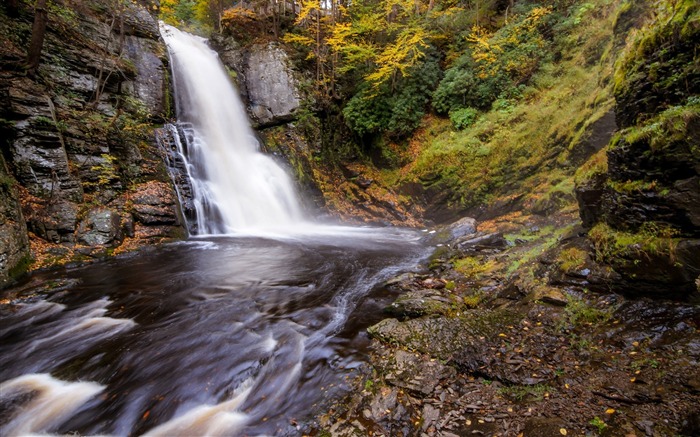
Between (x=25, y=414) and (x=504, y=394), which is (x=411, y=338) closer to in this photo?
(x=504, y=394)

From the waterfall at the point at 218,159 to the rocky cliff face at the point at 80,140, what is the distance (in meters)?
0.95

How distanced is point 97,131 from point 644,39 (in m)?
12.3

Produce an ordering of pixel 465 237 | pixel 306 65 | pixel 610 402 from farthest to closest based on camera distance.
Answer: pixel 306 65, pixel 465 237, pixel 610 402

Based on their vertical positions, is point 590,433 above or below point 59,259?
below

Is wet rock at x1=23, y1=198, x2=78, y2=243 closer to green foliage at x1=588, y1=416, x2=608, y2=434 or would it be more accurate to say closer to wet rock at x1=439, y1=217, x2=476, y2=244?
wet rock at x1=439, y1=217, x2=476, y2=244

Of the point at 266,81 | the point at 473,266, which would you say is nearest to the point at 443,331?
the point at 473,266

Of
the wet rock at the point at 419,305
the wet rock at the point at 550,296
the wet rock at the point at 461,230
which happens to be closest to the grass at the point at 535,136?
the wet rock at the point at 461,230

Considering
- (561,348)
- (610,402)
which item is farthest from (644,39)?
(610,402)

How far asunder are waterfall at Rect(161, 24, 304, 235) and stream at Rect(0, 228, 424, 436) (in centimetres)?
383

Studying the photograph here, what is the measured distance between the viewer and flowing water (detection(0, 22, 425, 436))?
3.14 metres

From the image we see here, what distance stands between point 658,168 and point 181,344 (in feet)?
19.7

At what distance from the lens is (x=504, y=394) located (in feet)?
9.07

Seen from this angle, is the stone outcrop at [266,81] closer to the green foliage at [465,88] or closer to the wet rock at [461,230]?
the green foliage at [465,88]

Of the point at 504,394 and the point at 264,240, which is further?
the point at 264,240
